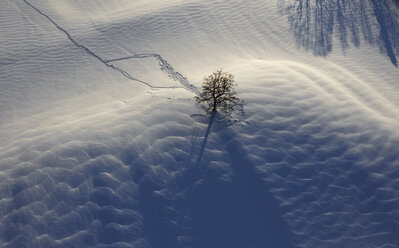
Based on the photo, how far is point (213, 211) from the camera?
5.93m

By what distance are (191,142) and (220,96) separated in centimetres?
153

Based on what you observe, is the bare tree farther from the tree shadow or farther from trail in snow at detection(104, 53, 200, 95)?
the tree shadow

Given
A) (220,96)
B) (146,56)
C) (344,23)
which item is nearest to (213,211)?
(220,96)

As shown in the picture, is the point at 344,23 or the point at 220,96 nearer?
the point at 220,96

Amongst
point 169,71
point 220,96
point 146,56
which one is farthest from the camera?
point 146,56

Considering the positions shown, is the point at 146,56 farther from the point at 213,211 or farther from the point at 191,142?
the point at 213,211

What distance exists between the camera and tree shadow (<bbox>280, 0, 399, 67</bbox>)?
10.7 m

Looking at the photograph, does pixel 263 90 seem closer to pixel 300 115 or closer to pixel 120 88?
pixel 300 115

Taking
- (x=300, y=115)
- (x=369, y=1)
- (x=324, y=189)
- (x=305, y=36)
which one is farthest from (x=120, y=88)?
(x=369, y=1)

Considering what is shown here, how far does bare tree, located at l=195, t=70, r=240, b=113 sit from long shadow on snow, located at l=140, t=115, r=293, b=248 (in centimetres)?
161

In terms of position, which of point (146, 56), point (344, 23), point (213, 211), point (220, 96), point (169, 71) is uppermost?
point (344, 23)

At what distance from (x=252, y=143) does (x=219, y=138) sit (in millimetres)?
751

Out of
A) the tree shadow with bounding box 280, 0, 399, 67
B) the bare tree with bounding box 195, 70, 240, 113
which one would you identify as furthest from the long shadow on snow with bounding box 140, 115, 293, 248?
the tree shadow with bounding box 280, 0, 399, 67

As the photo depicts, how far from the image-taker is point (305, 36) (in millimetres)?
10977
